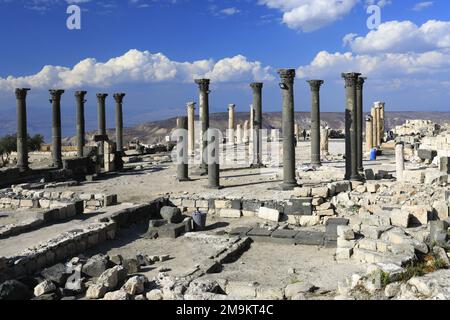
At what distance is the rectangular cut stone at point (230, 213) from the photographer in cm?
1800

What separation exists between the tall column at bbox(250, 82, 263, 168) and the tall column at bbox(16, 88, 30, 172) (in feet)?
40.1

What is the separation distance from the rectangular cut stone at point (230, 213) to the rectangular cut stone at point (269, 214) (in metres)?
0.82

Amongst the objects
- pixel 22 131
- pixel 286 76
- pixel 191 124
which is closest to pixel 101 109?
pixel 191 124

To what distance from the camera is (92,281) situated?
1105 centimetres

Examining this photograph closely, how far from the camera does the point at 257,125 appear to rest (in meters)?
28.5

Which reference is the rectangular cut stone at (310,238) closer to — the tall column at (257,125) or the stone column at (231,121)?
the tall column at (257,125)

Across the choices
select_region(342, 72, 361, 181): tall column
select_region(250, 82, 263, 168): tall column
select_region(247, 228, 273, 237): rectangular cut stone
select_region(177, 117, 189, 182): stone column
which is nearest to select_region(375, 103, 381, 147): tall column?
select_region(250, 82, 263, 168): tall column

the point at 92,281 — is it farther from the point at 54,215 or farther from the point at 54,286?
the point at 54,215

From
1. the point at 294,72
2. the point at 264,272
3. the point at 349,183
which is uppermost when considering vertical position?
the point at 294,72

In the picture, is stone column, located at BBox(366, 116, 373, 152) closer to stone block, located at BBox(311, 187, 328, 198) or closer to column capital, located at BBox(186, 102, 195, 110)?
column capital, located at BBox(186, 102, 195, 110)

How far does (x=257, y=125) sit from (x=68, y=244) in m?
16.9

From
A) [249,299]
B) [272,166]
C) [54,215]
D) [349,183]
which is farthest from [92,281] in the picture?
[272,166]

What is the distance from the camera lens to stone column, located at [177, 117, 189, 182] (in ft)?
76.9
